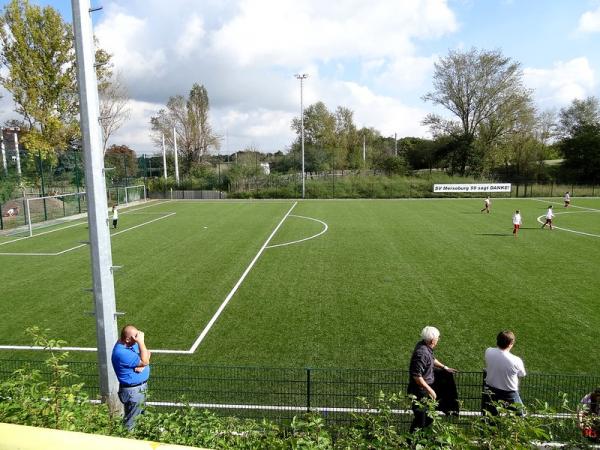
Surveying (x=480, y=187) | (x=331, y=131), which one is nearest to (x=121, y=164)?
(x=331, y=131)

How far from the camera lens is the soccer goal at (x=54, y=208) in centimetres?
3027

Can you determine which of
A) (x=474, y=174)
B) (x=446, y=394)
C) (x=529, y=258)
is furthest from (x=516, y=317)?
(x=474, y=174)

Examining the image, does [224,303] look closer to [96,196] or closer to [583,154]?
[96,196]

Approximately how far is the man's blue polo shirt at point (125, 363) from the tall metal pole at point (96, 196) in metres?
0.11

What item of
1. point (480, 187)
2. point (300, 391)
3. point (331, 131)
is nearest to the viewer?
point (300, 391)

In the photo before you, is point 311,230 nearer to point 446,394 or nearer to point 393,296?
point 393,296

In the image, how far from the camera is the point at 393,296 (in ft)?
44.7

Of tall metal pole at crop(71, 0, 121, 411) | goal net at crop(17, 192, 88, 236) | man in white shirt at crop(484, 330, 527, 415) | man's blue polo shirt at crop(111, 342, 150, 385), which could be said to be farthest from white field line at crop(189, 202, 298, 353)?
goal net at crop(17, 192, 88, 236)

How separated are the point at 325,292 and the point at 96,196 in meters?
9.41

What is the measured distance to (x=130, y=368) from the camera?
6371 mm

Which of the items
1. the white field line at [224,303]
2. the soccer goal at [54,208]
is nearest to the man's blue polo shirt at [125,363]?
the white field line at [224,303]

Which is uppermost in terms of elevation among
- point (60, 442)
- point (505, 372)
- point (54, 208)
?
point (60, 442)

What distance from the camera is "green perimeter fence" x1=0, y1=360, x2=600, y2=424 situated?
24.4 feet

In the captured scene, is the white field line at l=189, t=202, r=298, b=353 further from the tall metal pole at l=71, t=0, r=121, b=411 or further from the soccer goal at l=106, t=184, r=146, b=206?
the soccer goal at l=106, t=184, r=146, b=206
